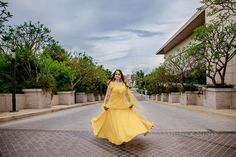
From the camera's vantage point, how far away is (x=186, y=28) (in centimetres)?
5066

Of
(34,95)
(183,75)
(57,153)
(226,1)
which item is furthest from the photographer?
(183,75)

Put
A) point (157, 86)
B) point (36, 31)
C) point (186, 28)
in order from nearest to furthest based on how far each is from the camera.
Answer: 1. point (36, 31)
2. point (186, 28)
3. point (157, 86)

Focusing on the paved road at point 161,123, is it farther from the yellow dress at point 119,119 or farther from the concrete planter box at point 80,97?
the concrete planter box at point 80,97

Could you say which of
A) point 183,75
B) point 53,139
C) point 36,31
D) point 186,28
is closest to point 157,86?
point 186,28

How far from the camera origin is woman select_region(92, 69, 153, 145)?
27.5ft

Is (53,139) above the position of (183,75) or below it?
below

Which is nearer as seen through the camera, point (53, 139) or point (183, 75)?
point (53, 139)

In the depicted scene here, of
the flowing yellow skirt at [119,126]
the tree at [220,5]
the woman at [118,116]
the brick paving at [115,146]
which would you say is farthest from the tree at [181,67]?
the flowing yellow skirt at [119,126]

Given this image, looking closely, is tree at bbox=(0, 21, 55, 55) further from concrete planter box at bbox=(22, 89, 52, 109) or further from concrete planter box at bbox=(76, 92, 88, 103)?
concrete planter box at bbox=(76, 92, 88, 103)

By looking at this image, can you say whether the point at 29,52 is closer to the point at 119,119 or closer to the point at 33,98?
the point at 33,98

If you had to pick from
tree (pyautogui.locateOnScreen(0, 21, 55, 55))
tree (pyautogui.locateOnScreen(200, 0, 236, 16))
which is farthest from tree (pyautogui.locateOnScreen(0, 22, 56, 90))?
tree (pyautogui.locateOnScreen(200, 0, 236, 16))

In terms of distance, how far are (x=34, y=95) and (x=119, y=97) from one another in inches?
663

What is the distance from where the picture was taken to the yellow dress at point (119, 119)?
832 centimetres

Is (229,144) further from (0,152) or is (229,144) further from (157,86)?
(157,86)
